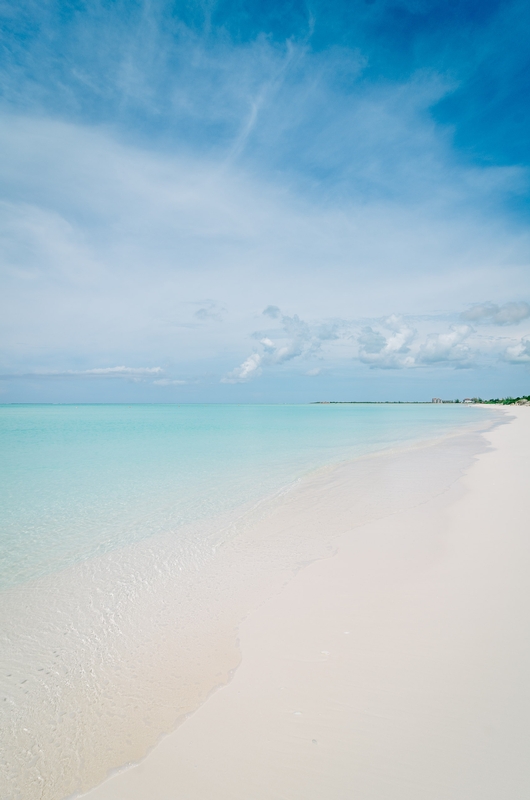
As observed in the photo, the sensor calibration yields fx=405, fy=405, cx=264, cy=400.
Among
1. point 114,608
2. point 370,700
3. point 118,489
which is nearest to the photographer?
point 370,700

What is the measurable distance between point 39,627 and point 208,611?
202 cm

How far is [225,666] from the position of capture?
3906mm

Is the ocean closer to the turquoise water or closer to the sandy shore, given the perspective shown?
the turquoise water

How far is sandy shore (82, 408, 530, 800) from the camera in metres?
2.63

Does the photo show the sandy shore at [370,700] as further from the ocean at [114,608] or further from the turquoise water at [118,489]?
the turquoise water at [118,489]

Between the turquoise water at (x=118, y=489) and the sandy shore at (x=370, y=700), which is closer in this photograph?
the sandy shore at (x=370, y=700)

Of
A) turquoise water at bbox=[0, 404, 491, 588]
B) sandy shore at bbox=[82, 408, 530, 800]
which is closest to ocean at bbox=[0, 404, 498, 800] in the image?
turquoise water at bbox=[0, 404, 491, 588]

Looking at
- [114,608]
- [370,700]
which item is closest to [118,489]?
[114,608]

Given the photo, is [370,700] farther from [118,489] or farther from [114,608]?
[118,489]

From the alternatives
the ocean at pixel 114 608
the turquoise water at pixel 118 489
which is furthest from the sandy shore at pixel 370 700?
the turquoise water at pixel 118 489

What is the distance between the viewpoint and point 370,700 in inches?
130

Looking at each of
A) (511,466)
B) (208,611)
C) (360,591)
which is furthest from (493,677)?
(511,466)

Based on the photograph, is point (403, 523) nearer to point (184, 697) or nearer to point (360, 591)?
point (360, 591)

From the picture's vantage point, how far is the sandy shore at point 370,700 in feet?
8.64
